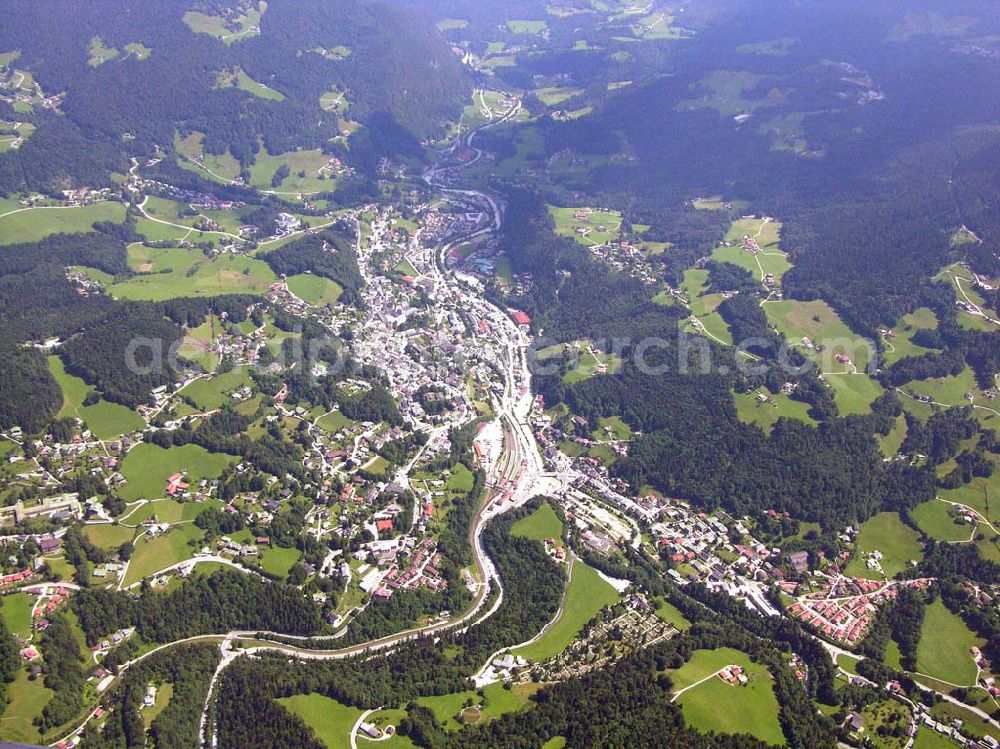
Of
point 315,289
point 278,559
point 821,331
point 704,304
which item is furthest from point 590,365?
point 278,559

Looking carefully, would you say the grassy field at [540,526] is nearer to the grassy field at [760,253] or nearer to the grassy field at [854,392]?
the grassy field at [854,392]

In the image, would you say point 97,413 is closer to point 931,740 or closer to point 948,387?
point 931,740

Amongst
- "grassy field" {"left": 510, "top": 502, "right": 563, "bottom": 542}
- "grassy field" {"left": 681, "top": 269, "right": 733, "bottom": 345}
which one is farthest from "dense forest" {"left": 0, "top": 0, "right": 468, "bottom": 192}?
"grassy field" {"left": 510, "top": 502, "right": 563, "bottom": 542}

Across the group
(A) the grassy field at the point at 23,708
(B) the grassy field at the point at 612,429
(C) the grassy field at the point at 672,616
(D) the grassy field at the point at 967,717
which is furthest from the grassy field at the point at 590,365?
(A) the grassy field at the point at 23,708

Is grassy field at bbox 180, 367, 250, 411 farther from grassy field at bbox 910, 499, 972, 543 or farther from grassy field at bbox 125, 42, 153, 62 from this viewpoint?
grassy field at bbox 125, 42, 153, 62

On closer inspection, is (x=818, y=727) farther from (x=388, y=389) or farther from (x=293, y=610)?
(x=388, y=389)

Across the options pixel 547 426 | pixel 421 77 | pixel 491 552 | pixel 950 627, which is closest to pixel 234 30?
pixel 421 77
